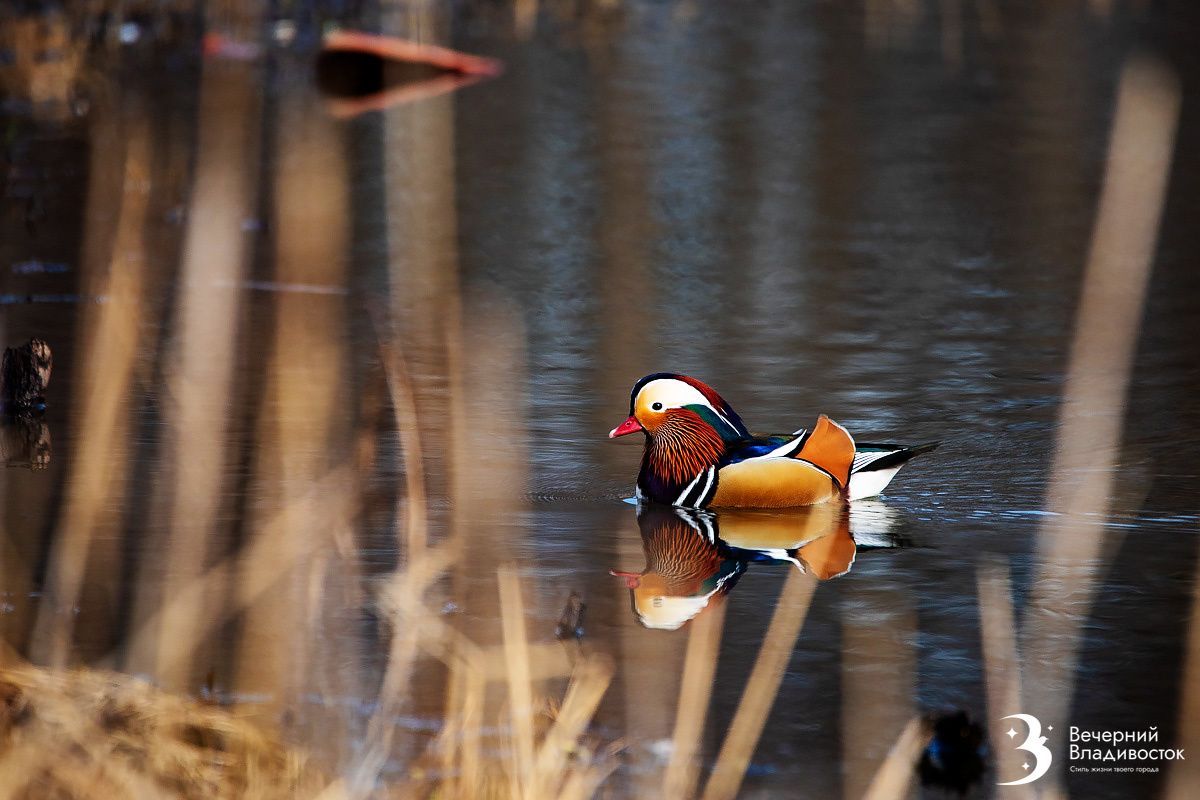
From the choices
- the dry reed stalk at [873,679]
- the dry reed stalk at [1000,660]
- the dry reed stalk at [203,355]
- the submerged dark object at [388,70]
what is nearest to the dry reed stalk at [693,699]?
the dry reed stalk at [873,679]

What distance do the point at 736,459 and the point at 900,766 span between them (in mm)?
2195

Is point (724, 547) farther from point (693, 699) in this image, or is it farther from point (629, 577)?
point (693, 699)

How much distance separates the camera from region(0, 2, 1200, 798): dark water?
564cm

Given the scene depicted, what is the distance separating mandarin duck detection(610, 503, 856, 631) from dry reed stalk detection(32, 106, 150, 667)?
153 centimetres

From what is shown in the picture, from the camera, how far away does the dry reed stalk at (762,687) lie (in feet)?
15.9

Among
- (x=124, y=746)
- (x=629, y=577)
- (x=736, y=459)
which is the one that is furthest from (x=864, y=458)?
(x=124, y=746)

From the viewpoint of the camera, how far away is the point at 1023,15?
74.1ft

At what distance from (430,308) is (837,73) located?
8.80 m

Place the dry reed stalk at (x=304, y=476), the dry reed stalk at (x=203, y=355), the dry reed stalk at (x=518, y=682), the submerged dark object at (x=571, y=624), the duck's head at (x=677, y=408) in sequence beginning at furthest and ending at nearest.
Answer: the duck's head at (x=677, y=408), the dry reed stalk at (x=203, y=355), the submerged dark object at (x=571, y=624), the dry reed stalk at (x=304, y=476), the dry reed stalk at (x=518, y=682)

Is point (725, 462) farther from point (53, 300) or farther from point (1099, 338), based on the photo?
point (53, 300)

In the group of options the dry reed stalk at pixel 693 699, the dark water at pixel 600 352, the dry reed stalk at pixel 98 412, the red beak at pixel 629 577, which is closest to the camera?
the dry reed stalk at pixel 693 699

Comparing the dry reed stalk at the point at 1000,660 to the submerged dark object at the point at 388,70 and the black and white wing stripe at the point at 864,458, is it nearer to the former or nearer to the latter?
the black and white wing stripe at the point at 864,458

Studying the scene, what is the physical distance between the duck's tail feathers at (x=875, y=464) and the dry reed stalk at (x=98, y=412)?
2300 mm

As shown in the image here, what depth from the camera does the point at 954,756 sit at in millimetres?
4855
